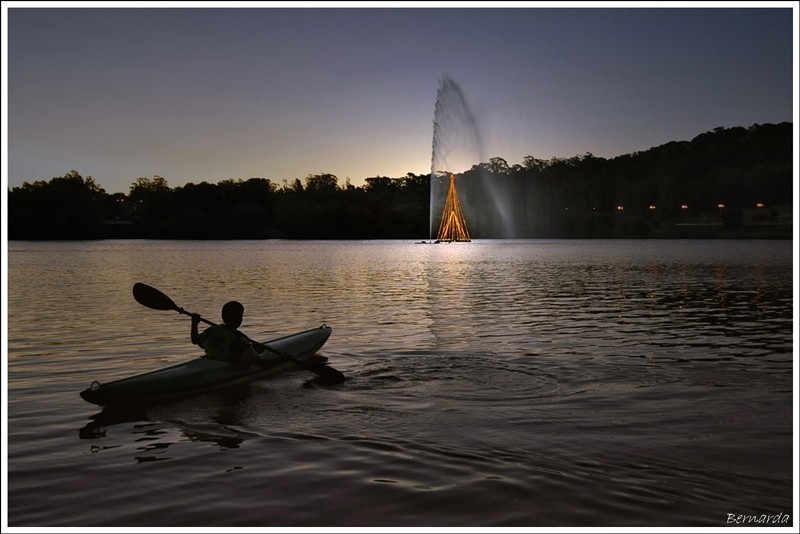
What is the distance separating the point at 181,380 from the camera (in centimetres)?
1232

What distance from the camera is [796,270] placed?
8883 millimetres

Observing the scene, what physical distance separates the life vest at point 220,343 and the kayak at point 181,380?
0.12 m

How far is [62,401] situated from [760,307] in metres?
25.6

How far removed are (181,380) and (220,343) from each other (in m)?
1.20

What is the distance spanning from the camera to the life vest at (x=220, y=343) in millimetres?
13258

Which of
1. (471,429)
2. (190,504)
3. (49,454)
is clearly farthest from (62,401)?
(471,429)

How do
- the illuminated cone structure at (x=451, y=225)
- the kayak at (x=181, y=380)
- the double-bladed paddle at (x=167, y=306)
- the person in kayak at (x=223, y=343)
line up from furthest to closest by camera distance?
the illuminated cone structure at (x=451, y=225)
the double-bladed paddle at (x=167, y=306)
the person in kayak at (x=223, y=343)
the kayak at (x=181, y=380)

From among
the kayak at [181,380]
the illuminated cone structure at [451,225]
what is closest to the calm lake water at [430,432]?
the kayak at [181,380]

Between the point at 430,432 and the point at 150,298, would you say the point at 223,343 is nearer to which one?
the point at 150,298

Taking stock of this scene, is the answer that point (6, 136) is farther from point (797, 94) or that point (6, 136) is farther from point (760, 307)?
point (760, 307)

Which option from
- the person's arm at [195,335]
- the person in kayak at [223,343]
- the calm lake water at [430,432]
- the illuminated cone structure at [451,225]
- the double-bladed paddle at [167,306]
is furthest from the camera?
the illuminated cone structure at [451,225]

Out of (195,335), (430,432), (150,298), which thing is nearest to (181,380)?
(195,335)

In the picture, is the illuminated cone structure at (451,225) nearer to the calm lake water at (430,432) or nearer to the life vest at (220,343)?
the calm lake water at (430,432)

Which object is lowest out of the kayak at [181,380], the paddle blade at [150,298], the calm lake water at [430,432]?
the calm lake water at [430,432]
